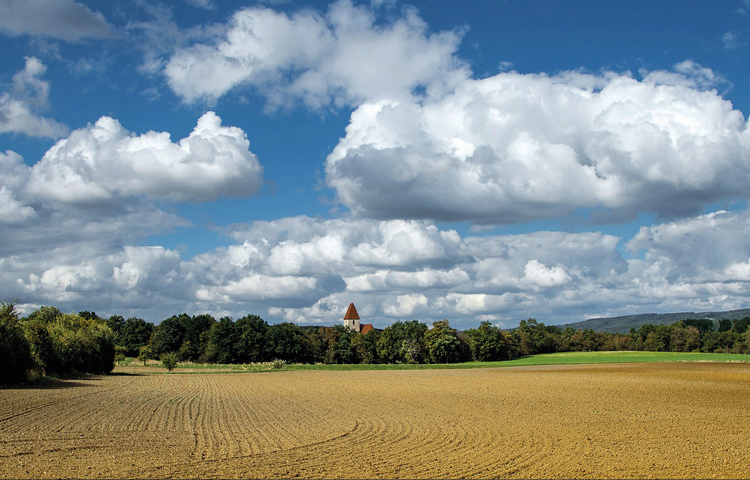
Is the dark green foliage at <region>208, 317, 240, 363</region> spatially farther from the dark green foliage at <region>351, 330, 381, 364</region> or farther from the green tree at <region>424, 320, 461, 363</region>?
the green tree at <region>424, 320, 461, 363</region>

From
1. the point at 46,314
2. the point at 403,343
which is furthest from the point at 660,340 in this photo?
the point at 46,314

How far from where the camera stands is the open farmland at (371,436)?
14727 mm

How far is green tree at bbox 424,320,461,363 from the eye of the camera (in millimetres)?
108250

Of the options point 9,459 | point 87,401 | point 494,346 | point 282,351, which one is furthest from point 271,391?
point 494,346

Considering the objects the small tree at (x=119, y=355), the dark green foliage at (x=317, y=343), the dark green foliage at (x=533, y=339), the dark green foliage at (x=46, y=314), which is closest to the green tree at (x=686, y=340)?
the dark green foliage at (x=317, y=343)

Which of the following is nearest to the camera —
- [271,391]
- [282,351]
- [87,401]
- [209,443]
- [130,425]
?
[209,443]

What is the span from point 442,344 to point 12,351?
81.6 meters

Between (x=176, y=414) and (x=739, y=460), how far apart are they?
73.8 ft

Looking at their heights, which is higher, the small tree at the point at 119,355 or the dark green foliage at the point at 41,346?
the dark green foliage at the point at 41,346

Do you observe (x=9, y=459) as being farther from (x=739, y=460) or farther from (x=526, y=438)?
(x=739, y=460)

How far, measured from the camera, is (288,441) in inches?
747

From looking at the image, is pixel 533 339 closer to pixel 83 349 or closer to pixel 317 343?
pixel 317 343

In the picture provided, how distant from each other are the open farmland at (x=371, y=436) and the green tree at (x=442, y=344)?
7355 cm

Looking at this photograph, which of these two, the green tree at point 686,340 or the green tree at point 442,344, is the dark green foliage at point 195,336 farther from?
the green tree at point 686,340
